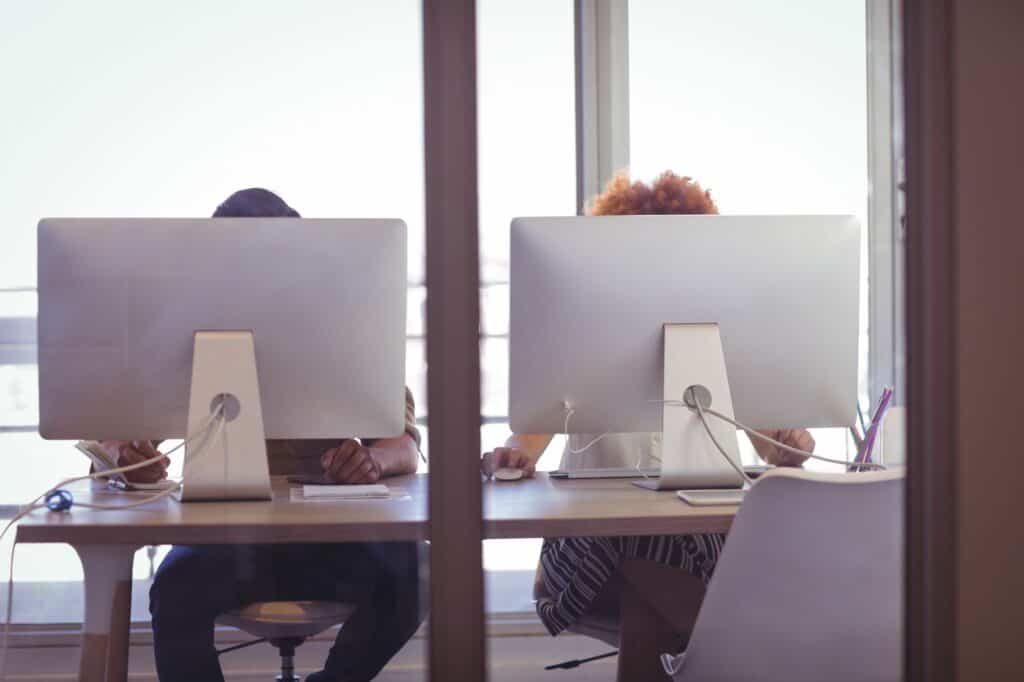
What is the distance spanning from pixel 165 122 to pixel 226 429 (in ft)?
2.50

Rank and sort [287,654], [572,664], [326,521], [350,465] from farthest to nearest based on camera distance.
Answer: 1. [572,664]
2. [287,654]
3. [350,465]
4. [326,521]

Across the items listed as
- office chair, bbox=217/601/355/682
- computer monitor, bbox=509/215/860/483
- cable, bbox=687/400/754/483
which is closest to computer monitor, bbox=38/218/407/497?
computer monitor, bbox=509/215/860/483

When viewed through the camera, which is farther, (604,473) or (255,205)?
(604,473)

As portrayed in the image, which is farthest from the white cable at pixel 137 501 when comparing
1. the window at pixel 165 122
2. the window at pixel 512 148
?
the window at pixel 512 148

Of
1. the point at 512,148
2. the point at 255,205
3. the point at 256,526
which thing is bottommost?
the point at 256,526

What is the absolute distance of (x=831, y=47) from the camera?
3268 millimetres

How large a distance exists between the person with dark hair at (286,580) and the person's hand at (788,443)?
70 cm

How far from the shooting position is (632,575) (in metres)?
1.87

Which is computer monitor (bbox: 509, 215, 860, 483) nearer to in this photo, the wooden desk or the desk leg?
the wooden desk

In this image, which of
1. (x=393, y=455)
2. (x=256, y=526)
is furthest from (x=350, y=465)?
(x=256, y=526)

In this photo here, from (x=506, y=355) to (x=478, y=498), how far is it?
391 mm

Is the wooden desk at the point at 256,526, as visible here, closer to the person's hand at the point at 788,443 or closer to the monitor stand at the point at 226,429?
the monitor stand at the point at 226,429

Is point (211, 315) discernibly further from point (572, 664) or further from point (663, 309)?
point (572, 664)

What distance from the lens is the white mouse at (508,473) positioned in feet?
6.19
